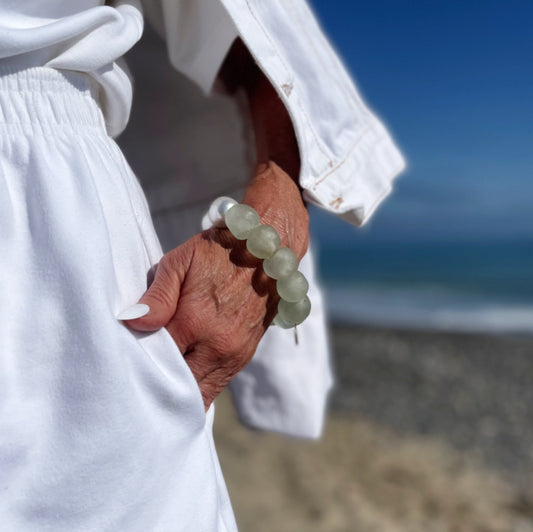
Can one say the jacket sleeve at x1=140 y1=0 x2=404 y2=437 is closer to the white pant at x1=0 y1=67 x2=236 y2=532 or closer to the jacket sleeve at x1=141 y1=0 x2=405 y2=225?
the jacket sleeve at x1=141 y1=0 x2=405 y2=225

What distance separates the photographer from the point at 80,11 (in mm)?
794

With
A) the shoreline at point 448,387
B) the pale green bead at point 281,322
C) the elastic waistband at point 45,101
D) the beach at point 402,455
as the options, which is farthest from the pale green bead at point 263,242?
the shoreline at point 448,387

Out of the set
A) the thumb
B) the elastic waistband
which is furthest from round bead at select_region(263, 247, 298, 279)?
the elastic waistband

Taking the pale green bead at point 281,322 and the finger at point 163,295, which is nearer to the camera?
the finger at point 163,295

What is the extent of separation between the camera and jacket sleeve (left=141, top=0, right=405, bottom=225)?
3.00 feet

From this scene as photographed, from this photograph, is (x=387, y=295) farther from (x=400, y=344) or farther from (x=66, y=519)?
(x=66, y=519)

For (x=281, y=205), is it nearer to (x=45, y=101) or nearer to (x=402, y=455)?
(x=45, y=101)

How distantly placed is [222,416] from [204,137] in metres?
3.05

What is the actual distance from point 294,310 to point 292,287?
4cm

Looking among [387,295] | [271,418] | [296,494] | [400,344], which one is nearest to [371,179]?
[271,418]

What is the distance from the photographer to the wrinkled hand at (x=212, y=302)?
30.1 inches

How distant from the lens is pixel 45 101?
0.76 metres

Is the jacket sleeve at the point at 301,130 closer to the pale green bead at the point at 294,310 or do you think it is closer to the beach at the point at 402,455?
the pale green bead at the point at 294,310

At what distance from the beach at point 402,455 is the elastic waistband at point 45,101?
1192 millimetres
